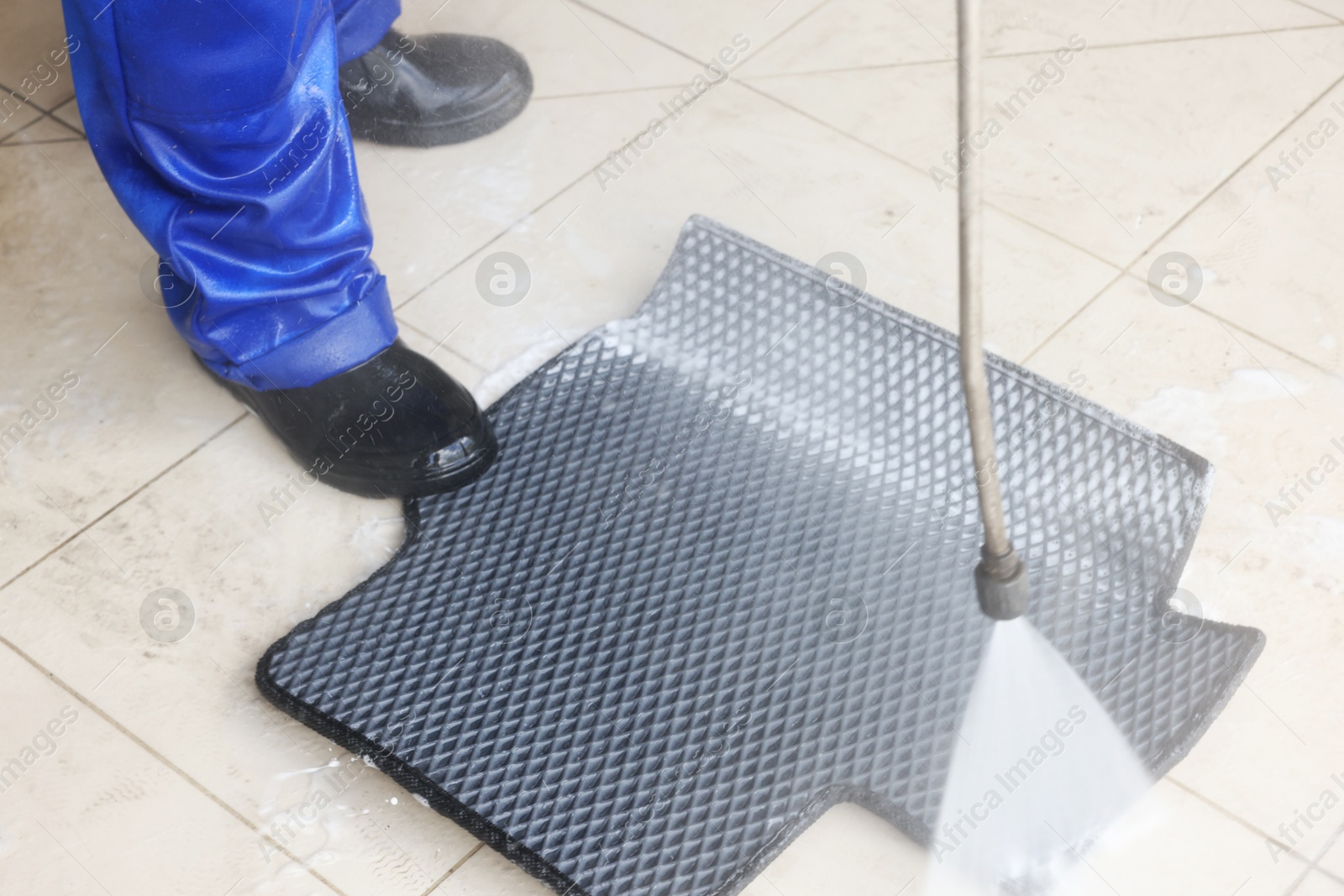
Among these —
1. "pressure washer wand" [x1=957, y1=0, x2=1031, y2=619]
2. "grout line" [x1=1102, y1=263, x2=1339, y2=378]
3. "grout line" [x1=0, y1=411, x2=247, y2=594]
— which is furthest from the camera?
"grout line" [x1=1102, y1=263, x2=1339, y2=378]

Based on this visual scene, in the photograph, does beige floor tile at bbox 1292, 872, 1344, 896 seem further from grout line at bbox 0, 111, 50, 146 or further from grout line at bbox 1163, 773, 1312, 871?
grout line at bbox 0, 111, 50, 146

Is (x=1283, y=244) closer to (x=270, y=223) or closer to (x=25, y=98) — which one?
(x=270, y=223)

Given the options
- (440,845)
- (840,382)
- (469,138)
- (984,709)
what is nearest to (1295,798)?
(984,709)

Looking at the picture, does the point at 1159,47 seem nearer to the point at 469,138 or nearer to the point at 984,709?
the point at 469,138

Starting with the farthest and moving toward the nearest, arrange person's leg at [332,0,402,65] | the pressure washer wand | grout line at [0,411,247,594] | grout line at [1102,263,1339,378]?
person's leg at [332,0,402,65]
grout line at [1102,263,1339,378]
grout line at [0,411,247,594]
the pressure washer wand

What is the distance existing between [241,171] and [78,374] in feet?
1.36

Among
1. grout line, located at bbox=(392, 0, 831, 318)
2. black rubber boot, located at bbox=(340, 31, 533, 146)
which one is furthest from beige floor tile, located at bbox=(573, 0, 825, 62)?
black rubber boot, located at bbox=(340, 31, 533, 146)

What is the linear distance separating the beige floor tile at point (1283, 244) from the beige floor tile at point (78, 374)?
3.39 feet

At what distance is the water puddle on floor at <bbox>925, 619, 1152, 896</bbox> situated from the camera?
89cm

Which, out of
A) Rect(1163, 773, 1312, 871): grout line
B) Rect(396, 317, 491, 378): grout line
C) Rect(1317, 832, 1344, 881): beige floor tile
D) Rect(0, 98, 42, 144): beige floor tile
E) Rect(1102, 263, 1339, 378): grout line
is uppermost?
Rect(1102, 263, 1339, 378): grout line

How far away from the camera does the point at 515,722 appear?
38.1 inches

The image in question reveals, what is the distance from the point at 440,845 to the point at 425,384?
0.43 meters

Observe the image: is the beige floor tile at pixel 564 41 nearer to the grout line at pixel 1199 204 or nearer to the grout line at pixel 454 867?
the grout line at pixel 1199 204

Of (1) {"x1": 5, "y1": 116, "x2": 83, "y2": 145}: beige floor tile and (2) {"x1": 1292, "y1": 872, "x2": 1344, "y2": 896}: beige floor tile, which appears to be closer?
(2) {"x1": 1292, "y1": 872, "x2": 1344, "y2": 896}: beige floor tile
